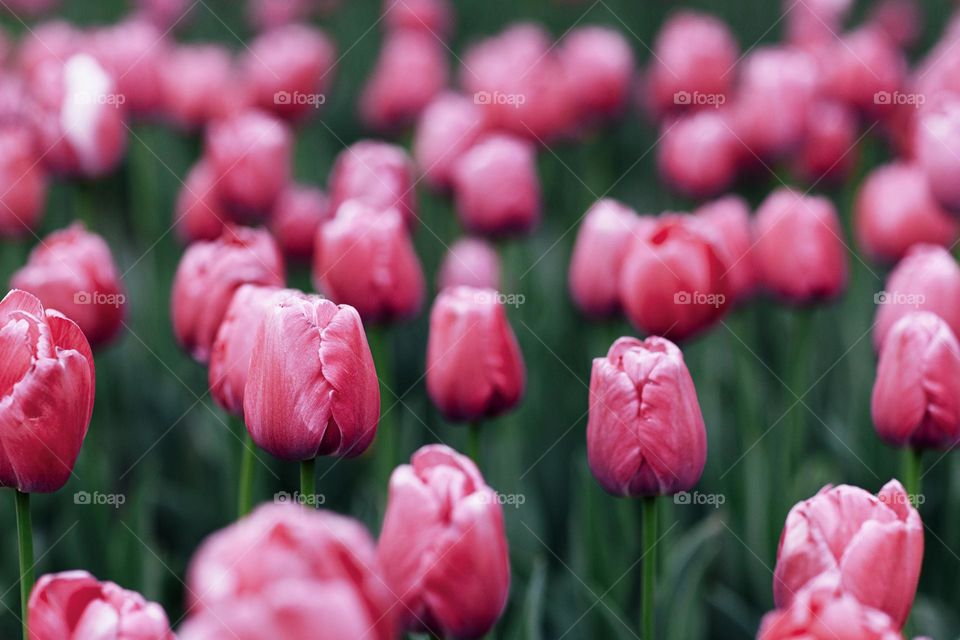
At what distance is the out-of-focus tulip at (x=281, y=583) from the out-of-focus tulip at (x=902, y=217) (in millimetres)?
1671

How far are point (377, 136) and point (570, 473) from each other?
6.16 ft

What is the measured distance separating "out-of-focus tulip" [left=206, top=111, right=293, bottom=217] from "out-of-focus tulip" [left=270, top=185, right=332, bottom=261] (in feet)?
0.08

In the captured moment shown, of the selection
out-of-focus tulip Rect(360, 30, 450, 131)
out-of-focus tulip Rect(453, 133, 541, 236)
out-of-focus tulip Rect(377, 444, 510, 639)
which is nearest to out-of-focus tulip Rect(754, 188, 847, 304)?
out-of-focus tulip Rect(453, 133, 541, 236)

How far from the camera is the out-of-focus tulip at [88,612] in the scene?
0.91 meters

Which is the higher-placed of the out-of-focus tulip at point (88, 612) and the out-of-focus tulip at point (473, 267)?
the out-of-focus tulip at point (473, 267)

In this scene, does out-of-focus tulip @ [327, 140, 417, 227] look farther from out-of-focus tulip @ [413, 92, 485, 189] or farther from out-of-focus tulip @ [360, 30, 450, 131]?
out-of-focus tulip @ [360, 30, 450, 131]

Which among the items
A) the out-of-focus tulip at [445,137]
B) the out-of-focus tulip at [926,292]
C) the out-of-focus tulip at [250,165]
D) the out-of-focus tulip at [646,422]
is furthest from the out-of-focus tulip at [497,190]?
the out-of-focus tulip at [646,422]

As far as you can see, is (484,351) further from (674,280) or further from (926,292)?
(926,292)

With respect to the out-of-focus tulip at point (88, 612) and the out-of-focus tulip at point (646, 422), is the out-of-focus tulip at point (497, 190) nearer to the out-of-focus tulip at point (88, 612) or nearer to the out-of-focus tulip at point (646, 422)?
the out-of-focus tulip at point (646, 422)

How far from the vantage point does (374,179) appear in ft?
6.70

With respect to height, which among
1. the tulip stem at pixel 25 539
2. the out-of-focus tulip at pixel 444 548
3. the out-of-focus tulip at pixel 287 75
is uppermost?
the out-of-focus tulip at pixel 287 75

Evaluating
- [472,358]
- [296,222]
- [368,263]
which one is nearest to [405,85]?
[296,222]

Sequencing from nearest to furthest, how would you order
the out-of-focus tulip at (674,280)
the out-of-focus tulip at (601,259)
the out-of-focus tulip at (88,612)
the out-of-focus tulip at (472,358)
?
1. the out-of-focus tulip at (88,612)
2. the out-of-focus tulip at (472,358)
3. the out-of-focus tulip at (674,280)
4. the out-of-focus tulip at (601,259)

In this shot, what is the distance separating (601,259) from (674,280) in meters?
0.26
